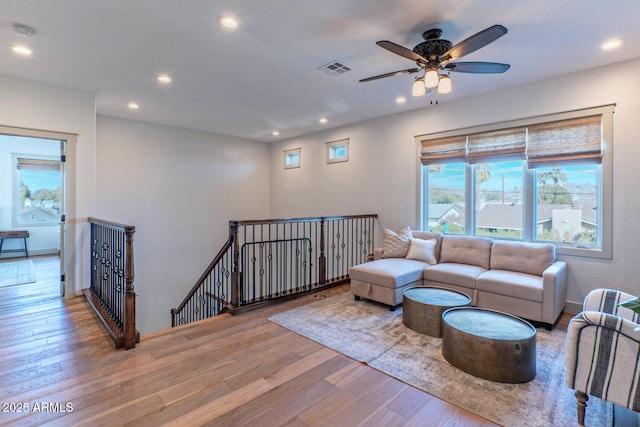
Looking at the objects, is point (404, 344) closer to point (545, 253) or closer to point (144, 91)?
point (545, 253)

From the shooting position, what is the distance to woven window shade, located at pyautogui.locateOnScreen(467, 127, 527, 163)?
4219 millimetres

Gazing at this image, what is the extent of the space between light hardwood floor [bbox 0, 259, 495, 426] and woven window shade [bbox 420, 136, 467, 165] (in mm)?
3543

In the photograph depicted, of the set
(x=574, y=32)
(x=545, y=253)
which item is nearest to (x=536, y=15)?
(x=574, y=32)

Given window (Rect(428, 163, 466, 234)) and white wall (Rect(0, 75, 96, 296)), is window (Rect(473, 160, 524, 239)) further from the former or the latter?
white wall (Rect(0, 75, 96, 296))

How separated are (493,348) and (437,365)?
19.2 inches

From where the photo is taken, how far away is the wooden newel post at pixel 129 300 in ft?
9.28

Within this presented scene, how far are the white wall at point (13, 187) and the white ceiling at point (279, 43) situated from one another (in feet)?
13.6

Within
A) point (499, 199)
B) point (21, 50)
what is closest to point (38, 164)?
point (21, 50)

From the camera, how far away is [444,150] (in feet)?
16.1

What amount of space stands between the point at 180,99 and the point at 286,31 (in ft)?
8.76

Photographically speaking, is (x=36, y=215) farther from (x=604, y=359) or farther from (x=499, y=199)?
(x=604, y=359)

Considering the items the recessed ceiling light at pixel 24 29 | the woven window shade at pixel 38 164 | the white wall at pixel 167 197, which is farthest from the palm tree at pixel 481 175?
the woven window shade at pixel 38 164

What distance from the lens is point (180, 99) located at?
4781 mm

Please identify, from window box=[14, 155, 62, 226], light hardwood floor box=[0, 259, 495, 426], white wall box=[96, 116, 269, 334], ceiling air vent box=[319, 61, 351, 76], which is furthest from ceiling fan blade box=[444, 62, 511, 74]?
window box=[14, 155, 62, 226]
